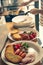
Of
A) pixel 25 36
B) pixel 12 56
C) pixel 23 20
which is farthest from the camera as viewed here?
pixel 23 20

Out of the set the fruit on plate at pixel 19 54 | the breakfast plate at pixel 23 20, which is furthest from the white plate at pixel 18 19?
the fruit on plate at pixel 19 54

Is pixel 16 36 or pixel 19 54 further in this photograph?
pixel 16 36

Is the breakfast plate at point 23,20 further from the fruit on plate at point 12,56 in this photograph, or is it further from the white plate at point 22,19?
the fruit on plate at point 12,56

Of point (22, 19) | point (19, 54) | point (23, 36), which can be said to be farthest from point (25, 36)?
point (22, 19)

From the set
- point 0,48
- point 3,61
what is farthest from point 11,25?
point 3,61

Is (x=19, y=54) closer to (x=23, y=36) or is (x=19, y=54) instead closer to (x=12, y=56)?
(x=12, y=56)

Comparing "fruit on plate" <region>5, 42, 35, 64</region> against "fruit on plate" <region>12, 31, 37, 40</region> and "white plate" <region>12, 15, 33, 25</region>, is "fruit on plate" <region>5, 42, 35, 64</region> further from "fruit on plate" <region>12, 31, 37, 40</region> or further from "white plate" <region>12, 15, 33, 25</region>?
"white plate" <region>12, 15, 33, 25</region>

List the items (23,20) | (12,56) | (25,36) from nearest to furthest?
(12,56) < (25,36) < (23,20)

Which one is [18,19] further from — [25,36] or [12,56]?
[12,56]

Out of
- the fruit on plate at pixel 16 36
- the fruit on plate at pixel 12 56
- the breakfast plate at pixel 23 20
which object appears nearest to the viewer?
the fruit on plate at pixel 12 56

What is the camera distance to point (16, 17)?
1.25 meters

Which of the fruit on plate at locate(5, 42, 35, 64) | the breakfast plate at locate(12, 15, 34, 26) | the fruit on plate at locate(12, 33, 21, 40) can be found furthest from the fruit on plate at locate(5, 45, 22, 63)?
the breakfast plate at locate(12, 15, 34, 26)

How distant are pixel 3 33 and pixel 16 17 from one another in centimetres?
30

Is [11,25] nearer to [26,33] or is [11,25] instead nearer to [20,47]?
[26,33]
